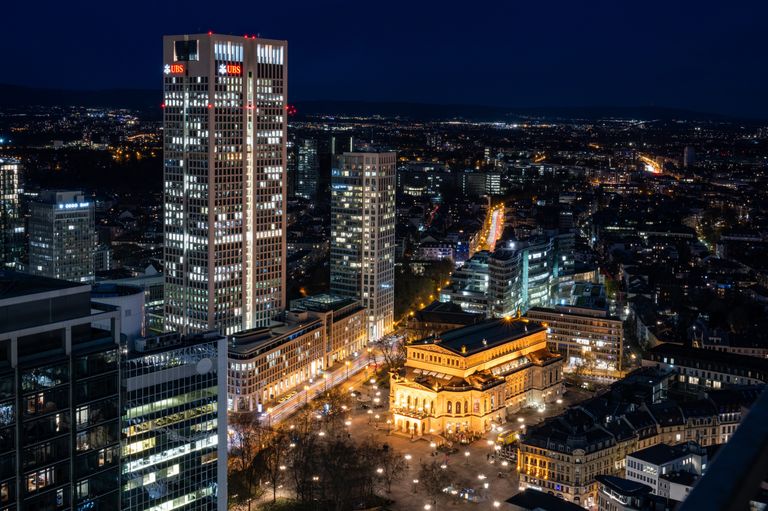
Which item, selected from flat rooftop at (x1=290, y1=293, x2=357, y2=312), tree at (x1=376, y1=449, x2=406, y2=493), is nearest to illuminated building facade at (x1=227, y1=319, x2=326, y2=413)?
flat rooftop at (x1=290, y1=293, x2=357, y2=312)

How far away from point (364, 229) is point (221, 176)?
853 cm

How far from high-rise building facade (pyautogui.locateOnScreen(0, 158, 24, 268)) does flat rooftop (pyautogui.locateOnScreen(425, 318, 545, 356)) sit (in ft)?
94.2

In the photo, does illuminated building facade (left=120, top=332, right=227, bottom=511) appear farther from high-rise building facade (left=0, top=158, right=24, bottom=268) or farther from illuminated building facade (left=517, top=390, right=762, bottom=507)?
high-rise building facade (left=0, top=158, right=24, bottom=268)

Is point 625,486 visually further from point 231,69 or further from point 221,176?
point 231,69

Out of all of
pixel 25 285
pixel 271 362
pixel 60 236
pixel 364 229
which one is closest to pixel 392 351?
pixel 364 229

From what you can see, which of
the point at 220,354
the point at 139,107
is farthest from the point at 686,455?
the point at 139,107

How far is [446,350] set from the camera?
3562 centimetres

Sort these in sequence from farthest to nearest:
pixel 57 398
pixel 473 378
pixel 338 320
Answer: pixel 338 320 < pixel 473 378 < pixel 57 398

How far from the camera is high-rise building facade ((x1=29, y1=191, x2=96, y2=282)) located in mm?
45938

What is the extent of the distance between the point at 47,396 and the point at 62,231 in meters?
34.8

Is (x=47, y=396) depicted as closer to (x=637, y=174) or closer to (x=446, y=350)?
(x=446, y=350)

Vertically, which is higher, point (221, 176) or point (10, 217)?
point (221, 176)

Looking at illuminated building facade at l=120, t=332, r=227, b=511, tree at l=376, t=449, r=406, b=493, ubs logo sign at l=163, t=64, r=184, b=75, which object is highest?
ubs logo sign at l=163, t=64, r=184, b=75

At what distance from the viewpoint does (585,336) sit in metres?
40.7
